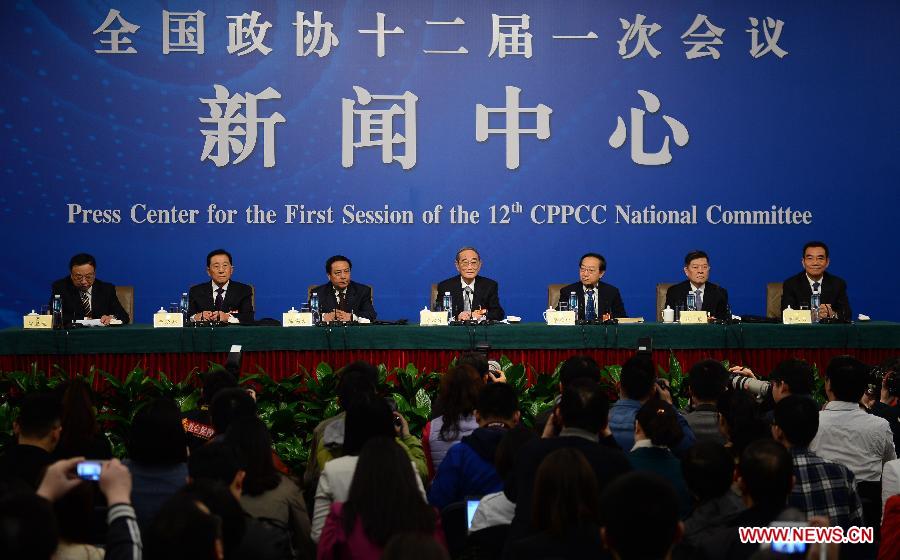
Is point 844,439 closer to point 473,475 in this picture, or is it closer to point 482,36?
point 473,475

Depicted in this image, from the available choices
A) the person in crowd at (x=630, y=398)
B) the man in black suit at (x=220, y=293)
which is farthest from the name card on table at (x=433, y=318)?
the person in crowd at (x=630, y=398)

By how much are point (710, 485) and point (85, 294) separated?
16.7 ft

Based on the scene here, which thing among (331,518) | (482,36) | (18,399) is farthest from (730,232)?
(331,518)

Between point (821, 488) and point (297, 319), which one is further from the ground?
point (297, 319)

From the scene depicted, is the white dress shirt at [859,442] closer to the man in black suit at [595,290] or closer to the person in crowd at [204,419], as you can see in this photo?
the person in crowd at [204,419]

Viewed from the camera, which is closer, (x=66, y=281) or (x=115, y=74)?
(x=66, y=281)

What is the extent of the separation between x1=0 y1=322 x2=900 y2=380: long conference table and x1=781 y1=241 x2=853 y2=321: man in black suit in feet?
3.01

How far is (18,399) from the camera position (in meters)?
5.21

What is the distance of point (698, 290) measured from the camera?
7031 millimetres

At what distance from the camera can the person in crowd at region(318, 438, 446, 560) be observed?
2.44 metres

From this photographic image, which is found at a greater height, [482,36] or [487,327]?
[482,36]

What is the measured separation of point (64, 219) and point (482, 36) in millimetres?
3258

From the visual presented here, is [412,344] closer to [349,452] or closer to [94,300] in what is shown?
[94,300]

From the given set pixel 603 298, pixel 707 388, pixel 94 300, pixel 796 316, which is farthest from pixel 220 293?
pixel 707 388
